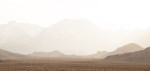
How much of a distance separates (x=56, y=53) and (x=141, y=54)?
100621mm

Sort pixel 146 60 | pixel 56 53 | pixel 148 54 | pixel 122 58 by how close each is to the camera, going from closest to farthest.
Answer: pixel 146 60, pixel 148 54, pixel 122 58, pixel 56 53

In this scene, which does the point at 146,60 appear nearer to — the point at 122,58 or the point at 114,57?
the point at 122,58

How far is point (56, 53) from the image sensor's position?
18088 centimetres

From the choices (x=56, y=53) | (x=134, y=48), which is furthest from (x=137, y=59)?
(x=56, y=53)

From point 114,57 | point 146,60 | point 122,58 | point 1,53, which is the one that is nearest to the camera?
point 146,60

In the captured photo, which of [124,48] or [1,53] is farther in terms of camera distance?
[124,48]

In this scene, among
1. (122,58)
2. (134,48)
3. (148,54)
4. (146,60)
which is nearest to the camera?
(146,60)

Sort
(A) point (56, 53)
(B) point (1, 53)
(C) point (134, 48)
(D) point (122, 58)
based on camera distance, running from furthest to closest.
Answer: (A) point (56, 53) → (C) point (134, 48) → (B) point (1, 53) → (D) point (122, 58)

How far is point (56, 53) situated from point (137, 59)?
10326cm

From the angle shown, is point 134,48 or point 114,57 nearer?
point 114,57

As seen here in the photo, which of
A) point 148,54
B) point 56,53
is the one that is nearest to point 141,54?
point 148,54

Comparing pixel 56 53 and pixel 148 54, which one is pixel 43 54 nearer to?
pixel 56 53

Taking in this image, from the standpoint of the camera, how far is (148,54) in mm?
84000

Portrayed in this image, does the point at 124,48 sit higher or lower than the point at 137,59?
higher
